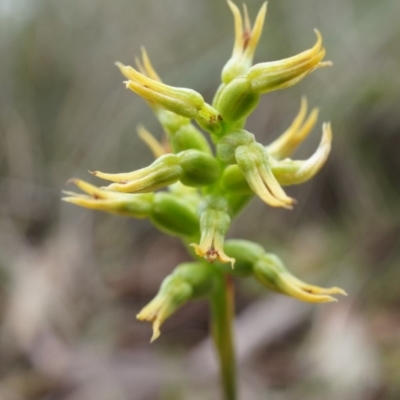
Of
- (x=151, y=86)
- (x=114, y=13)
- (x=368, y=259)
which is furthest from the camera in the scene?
(x=114, y=13)

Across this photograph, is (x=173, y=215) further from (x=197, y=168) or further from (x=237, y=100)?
(x=237, y=100)

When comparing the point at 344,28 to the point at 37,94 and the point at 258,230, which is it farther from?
the point at 37,94

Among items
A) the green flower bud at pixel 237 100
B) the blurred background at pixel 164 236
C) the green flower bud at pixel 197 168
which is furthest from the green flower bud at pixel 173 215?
the blurred background at pixel 164 236

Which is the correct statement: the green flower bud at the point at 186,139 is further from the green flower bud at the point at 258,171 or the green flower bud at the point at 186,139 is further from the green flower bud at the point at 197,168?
the green flower bud at the point at 258,171

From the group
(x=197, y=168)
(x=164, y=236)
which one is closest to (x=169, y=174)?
(x=197, y=168)

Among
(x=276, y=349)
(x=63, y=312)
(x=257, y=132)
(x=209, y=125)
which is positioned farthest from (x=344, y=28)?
(x=209, y=125)

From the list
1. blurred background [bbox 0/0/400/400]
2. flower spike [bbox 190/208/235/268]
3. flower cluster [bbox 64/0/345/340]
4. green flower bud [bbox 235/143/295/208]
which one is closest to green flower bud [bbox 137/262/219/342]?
flower cluster [bbox 64/0/345/340]

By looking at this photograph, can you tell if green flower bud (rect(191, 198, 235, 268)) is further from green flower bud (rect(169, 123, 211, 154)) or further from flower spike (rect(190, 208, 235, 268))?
green flower bud (rect(169, 123, 211, 154))
